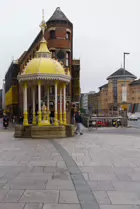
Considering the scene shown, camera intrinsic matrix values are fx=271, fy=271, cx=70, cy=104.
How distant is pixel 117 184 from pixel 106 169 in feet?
4.91

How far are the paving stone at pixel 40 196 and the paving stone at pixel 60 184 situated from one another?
0.95 feet

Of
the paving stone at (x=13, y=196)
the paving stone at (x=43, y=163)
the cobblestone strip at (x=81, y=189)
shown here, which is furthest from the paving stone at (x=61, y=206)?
the paving stone at (x=43, y=163)

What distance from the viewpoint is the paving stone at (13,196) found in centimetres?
479

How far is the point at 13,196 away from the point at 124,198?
204 cm

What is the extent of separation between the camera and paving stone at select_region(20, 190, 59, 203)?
477cm

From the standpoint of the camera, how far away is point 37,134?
16500 millimetres

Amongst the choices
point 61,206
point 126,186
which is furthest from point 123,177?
point 61,206

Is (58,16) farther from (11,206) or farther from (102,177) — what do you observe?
(11,206)

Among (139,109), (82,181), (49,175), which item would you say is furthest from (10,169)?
(139,109)

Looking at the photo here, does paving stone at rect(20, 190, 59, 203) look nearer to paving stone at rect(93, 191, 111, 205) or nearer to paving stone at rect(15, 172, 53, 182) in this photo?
paving stone at rect(93, 191, 111, 205)

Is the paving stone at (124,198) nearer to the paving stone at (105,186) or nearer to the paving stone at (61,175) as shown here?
the paving stone at (105,186)

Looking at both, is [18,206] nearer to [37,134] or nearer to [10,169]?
[10,169]

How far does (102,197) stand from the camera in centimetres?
498

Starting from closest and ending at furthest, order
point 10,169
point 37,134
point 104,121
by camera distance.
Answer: point 10,169 → point 37,134 → point 104,121
